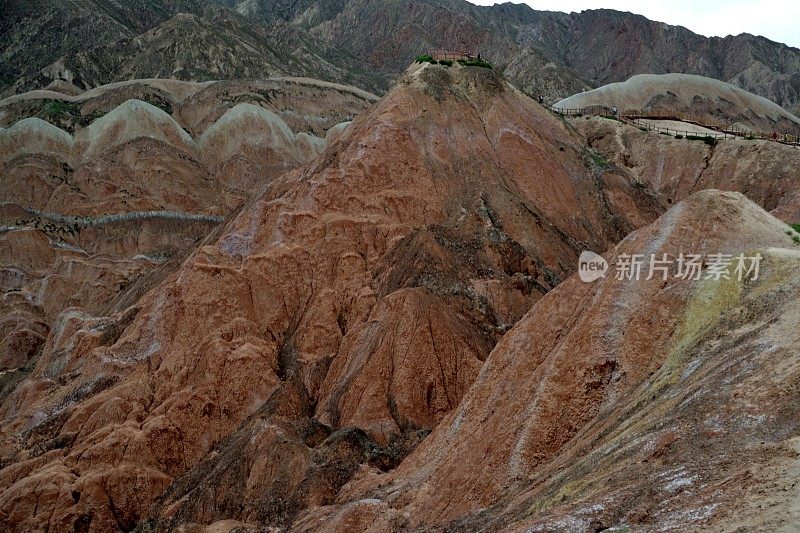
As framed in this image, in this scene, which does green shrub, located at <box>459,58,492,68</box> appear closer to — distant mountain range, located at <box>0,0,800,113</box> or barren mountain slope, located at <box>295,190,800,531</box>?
barren mountain slope, located at <box>295,190,800,531</box>

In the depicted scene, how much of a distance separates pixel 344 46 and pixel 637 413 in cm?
16663

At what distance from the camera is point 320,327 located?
3812 centimetres

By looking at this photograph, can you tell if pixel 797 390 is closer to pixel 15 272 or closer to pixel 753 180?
pixel 753 180

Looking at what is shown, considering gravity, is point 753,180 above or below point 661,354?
above

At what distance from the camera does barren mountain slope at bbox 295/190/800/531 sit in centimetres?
1455

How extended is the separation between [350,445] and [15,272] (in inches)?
1850

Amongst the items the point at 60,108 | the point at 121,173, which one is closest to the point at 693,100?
the point at 121,173

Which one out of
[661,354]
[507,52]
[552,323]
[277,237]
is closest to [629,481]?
[661,354]

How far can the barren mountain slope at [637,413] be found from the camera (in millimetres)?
14555

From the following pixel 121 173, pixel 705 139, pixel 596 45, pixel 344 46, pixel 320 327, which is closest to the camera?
pixel 320 327

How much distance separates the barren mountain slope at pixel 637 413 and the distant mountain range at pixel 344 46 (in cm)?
9540

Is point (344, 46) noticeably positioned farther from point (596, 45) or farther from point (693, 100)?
point (693, 100)

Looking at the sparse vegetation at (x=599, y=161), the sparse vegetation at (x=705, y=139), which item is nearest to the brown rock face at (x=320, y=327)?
the sparse vegetation at (x=599, y=161)

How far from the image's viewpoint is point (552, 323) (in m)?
25.8
